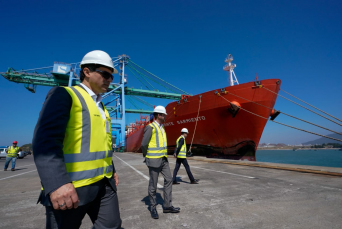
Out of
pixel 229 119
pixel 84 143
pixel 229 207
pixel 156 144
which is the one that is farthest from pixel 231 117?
pixel 84 143

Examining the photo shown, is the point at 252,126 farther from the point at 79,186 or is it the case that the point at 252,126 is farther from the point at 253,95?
the point at 79,186

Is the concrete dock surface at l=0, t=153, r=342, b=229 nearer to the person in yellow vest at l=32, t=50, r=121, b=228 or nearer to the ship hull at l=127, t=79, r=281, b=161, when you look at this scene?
the person in yellow vest at l=32, t=50, r=121, b=228

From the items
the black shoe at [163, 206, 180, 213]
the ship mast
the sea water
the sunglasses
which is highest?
the ship mast

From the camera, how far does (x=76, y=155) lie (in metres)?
1.21

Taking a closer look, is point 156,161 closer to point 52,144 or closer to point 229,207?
point 229,207

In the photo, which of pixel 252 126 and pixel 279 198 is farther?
pixel 252 126

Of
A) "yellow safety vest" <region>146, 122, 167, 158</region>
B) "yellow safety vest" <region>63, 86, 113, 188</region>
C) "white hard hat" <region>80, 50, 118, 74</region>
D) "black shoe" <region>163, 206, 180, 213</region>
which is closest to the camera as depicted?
"yellow safety vest" <region>63, 86, 113, 188</region>

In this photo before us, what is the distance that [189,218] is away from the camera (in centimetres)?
256

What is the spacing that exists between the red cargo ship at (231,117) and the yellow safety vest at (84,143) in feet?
30.1

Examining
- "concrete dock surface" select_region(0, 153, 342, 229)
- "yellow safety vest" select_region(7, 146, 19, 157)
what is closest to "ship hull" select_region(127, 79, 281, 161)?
"concrete dock surface" select_region(0, 153, 342, 229)

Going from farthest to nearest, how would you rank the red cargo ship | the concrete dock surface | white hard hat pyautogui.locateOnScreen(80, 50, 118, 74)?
the red cargo ship < the concrete dock surface < white hard hat pyautogui.locateOnScreen(80, 50, 118, 74)

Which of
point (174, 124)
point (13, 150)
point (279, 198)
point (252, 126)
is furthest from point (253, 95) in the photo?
point (13, 150)

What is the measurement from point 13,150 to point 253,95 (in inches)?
506

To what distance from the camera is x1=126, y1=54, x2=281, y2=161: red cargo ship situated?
10.2 meters
